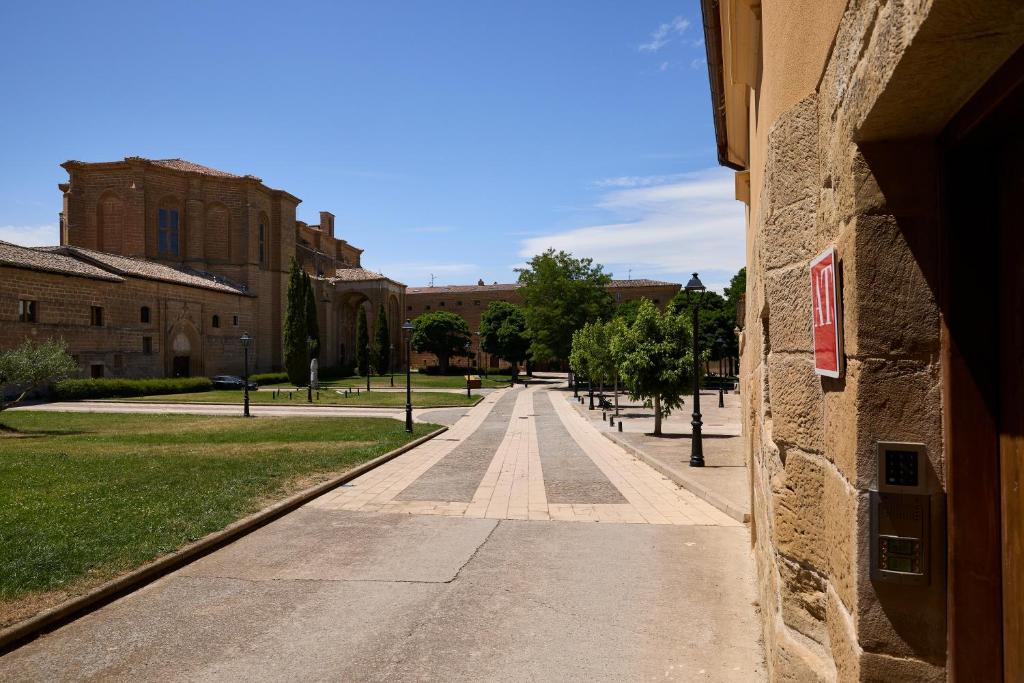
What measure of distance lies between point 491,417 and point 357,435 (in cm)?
963

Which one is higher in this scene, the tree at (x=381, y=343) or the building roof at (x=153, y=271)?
the building roof at (x=153, y=271)

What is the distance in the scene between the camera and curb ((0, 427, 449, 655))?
188 inches

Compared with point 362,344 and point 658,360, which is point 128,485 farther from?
point 362,344

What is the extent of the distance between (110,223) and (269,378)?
750 inches

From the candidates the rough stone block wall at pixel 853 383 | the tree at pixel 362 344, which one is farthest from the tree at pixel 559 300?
the rough stone block wall at pixel 853 383

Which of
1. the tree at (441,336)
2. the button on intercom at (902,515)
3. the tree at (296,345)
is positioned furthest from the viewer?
the tree at (441,336)

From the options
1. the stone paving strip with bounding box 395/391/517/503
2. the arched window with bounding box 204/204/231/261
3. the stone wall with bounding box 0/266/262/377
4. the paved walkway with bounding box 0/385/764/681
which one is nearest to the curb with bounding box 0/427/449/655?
the paved walkway with bounding box 0/385/764/681

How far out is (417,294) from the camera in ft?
304

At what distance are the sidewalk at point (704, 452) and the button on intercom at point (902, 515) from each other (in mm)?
6859

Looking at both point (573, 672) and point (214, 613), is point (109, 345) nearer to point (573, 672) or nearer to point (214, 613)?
point (214, 613)

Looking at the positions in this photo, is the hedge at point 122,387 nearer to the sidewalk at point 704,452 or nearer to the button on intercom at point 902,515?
the sidewalk at point 704,452

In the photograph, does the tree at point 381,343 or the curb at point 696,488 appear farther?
the tree at point 381,343

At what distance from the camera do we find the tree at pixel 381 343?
67.0 meters

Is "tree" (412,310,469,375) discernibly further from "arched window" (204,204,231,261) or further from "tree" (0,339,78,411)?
"tree" (0,339,78,411)
